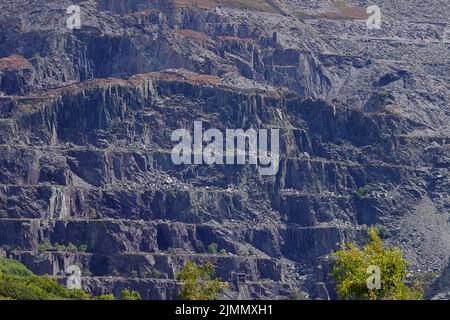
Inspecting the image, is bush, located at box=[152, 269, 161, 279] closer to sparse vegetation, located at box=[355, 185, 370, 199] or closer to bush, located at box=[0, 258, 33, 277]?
bush, located at box=[0, 258, 33, 277]

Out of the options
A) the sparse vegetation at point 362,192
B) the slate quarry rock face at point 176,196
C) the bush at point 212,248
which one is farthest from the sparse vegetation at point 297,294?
the sparse vegetation at point 362,192

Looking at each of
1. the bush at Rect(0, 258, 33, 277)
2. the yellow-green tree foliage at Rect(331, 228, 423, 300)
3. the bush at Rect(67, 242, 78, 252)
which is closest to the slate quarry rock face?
the bush at Rect(67, 242, 78, 252)

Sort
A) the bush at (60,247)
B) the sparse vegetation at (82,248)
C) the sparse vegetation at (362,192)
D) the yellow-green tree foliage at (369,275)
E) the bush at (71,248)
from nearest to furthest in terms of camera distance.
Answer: the yellow-green tree foliage at (369,275), the bush at (60,247), the bush at (71,248), the sparse vegetation at (82,248), the sparse vegetation at (362,192)

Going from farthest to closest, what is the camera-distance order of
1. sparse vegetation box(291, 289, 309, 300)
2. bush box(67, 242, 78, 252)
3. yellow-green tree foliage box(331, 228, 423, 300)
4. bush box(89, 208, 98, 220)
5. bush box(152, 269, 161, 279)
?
bush box(89, 208, 98, 220)
bush box(67, 242, 78, 252)
bush box(152, 269, 161, 279)
sparse vegetation box(291, 289, 309, 300)
yellow-green tree foliage box(331, 228, 423, 300)

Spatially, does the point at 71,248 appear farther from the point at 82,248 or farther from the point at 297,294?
the point at 297,294

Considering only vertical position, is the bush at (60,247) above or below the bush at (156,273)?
above

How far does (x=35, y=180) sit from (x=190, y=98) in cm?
2241

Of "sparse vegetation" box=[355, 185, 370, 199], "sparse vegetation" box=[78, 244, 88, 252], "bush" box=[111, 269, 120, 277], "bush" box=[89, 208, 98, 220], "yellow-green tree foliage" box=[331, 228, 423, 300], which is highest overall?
"yellow-green tree foliage" box=[331, 228, 423, 300]

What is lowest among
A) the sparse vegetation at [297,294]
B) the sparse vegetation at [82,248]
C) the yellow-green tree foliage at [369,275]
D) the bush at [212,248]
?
the sparse vegetation at [297,294]

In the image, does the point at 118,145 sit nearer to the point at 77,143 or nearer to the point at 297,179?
the point at 77,143

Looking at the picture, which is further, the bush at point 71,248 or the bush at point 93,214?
the bush at point 93,214

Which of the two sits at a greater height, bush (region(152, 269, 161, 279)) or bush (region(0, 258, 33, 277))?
bush (region(0, 258, 33, 277))

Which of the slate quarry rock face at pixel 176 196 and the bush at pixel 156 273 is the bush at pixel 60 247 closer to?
the slate quarry rock face at pixel 176 196

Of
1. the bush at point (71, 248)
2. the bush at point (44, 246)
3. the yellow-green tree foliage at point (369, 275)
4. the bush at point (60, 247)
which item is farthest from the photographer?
the bush at point (71, 248)
